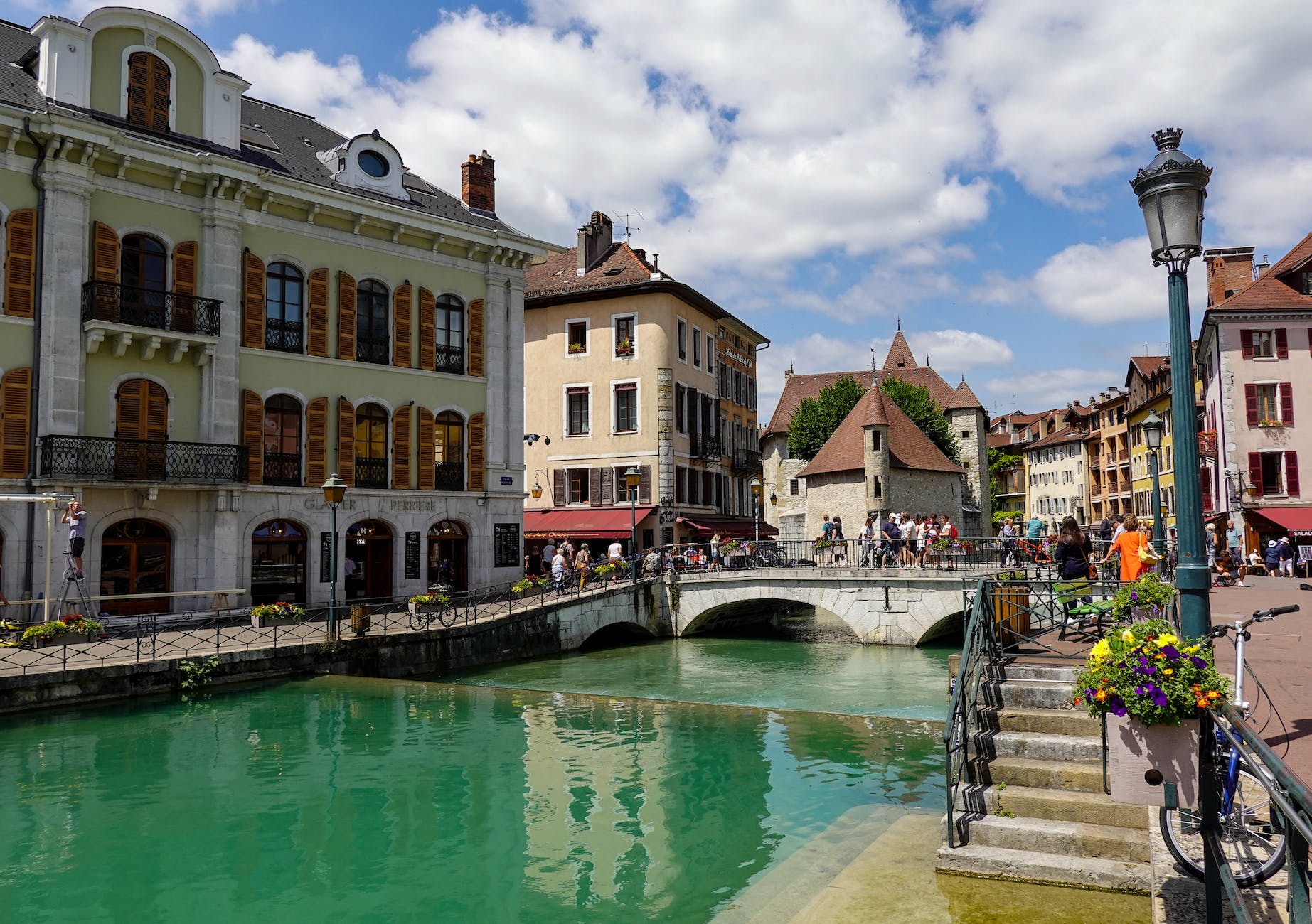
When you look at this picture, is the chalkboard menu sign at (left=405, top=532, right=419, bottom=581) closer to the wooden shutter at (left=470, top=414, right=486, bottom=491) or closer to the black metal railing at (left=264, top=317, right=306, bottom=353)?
the wooden shutter at (left=470, top=414, right=486, bottom=491)

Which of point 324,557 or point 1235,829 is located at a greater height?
point 324,557

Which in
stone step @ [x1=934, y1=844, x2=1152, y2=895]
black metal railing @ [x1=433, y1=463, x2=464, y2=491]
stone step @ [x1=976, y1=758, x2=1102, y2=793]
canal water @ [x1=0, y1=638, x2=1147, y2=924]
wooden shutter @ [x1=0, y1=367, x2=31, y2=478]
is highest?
wooden shutter @ [x1=0, y1=367, x2=31, y2=478]

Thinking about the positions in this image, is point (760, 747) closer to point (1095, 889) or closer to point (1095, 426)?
point (1095, 889)

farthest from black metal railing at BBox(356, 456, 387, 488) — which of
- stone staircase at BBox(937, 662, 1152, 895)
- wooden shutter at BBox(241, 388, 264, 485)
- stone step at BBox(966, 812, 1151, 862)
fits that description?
stone step at BBox(966, 812, 1151, 862)

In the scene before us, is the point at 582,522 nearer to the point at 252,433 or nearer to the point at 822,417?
the point at 252,433

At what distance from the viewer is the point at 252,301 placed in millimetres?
21844

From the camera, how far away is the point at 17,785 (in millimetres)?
10844

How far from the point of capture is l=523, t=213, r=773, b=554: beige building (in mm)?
34406

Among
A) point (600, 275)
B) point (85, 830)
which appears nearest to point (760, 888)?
point (85, 830)

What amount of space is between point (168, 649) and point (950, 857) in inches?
579

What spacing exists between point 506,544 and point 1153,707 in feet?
74.2

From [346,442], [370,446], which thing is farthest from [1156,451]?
[346,442]

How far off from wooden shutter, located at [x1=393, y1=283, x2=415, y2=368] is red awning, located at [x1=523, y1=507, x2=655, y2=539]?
9464 millimetres

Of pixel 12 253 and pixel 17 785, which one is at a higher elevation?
pixel 12 253
